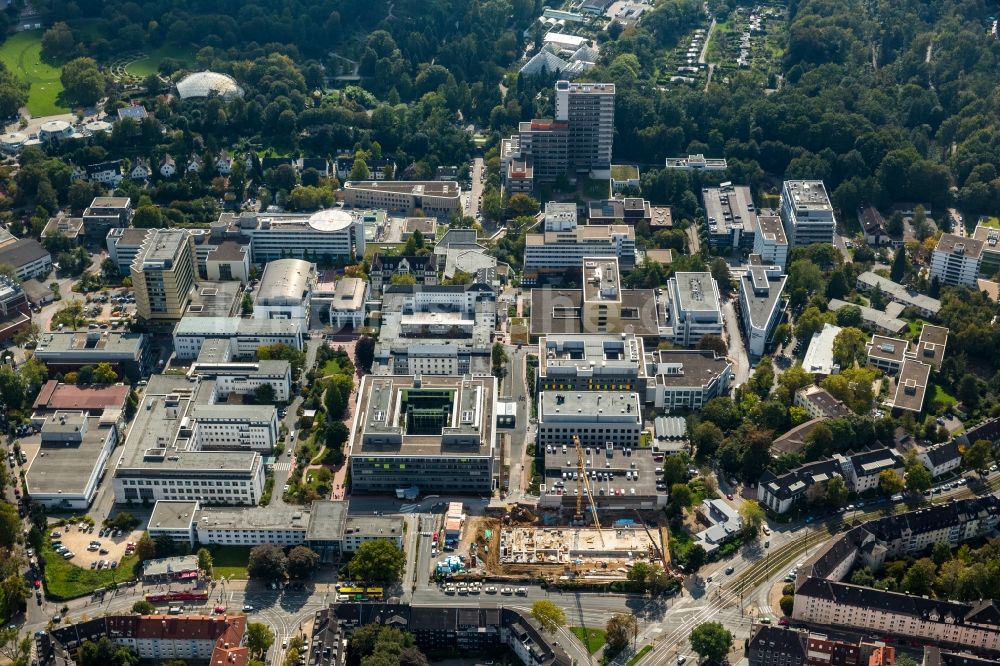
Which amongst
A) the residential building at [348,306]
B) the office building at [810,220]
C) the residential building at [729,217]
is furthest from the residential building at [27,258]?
the office building at [810,220]

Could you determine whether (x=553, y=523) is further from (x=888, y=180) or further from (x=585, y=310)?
(x=888, y=180)

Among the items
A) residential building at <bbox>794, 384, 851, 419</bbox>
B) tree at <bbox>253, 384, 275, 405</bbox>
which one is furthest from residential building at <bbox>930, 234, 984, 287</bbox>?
tree at <bbox>253, 384, 275, 405</bbox>

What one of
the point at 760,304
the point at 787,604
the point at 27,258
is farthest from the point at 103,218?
the point at 787,604

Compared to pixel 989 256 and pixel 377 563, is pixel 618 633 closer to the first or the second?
pixel 377 563

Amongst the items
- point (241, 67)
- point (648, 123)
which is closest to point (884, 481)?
point (648, 123)

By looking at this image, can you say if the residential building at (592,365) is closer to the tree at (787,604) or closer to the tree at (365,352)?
the tree at (365,352)

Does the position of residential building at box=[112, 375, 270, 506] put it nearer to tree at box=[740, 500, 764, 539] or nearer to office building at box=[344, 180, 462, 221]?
tree at box=[740, 500, 764, 539]
